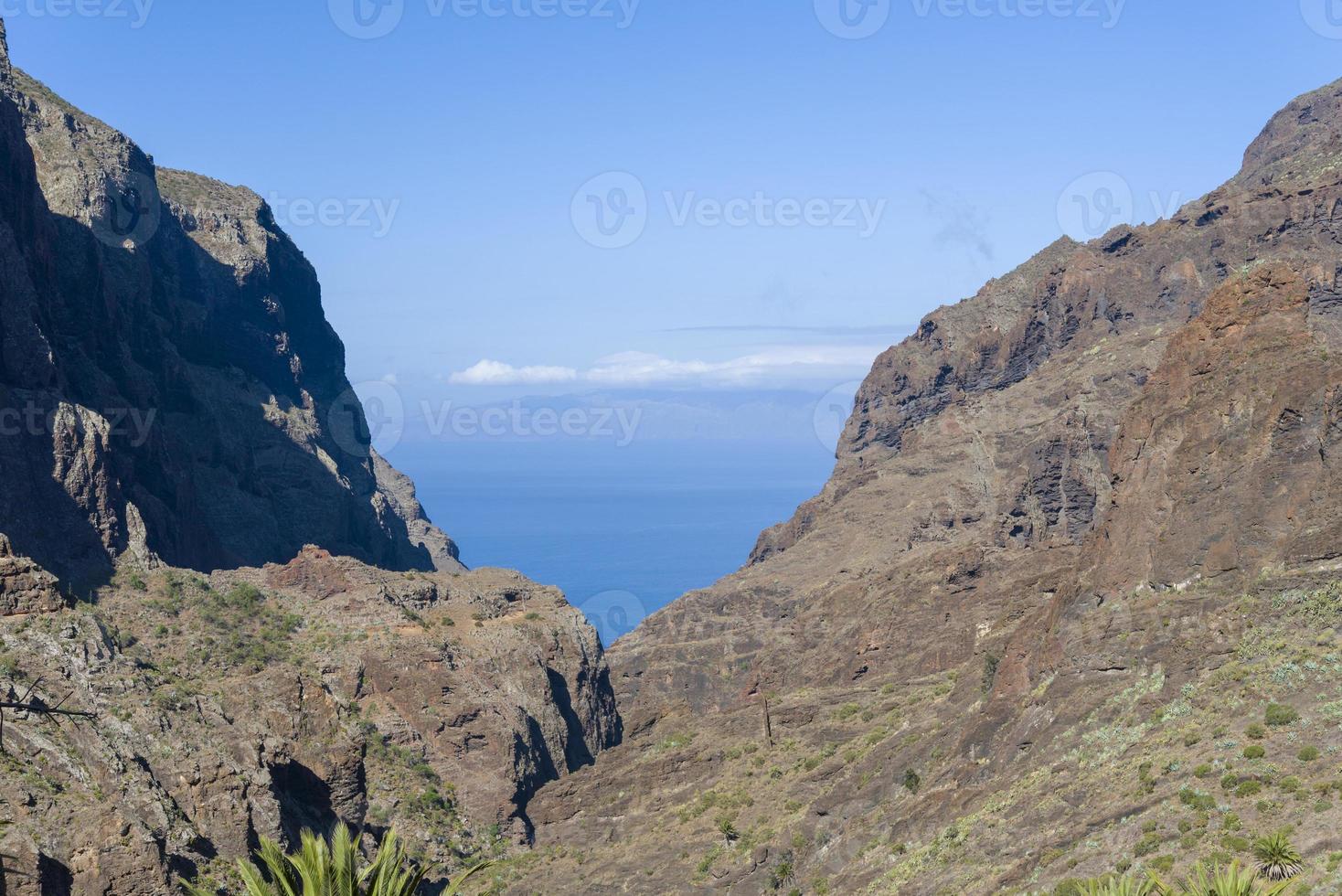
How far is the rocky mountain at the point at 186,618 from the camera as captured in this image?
211ft

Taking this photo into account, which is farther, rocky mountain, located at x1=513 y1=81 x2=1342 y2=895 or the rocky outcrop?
the rocky outcrop

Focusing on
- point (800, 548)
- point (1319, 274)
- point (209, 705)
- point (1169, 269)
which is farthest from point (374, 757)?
point (1169, 269)

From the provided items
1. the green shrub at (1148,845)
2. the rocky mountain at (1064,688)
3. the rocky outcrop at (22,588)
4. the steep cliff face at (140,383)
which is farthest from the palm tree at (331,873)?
the steep cliff face at (140,383)

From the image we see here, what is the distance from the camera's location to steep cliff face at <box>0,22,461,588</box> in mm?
115000

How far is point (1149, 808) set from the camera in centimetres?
5656

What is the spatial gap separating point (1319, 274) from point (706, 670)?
6603 cm

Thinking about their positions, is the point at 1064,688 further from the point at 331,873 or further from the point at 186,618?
the point at 186,618

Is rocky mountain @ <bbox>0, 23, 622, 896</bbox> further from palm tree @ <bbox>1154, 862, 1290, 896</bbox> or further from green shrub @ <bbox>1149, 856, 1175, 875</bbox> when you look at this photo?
green shrub @ <bbox>1149, 856, 1175, 875</bbox>

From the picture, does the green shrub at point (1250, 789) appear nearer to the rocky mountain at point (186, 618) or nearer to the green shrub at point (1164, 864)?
the green shrub at point (1164, 864)
